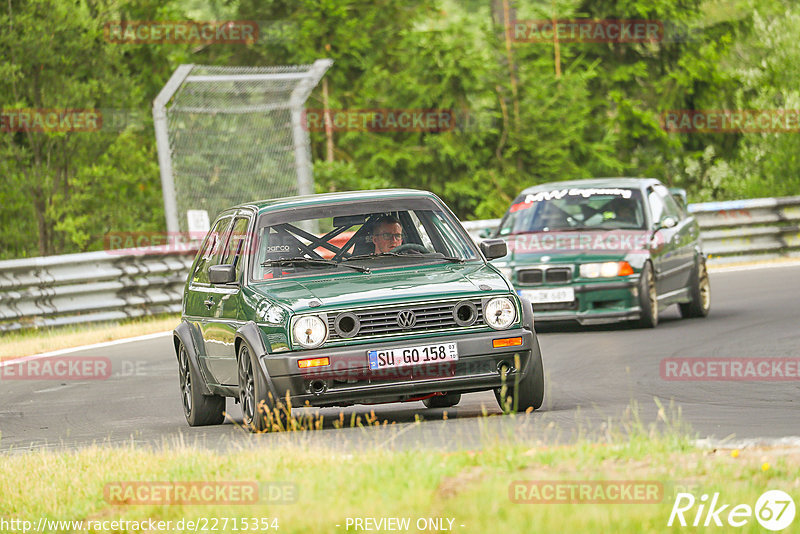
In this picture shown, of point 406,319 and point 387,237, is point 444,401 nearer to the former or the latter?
point 387,237

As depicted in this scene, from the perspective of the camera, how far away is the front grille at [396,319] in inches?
Answer: 364

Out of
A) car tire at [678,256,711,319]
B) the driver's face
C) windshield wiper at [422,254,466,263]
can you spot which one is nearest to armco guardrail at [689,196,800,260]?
car tire at [678,256,711,319]

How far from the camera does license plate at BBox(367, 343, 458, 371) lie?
916 centimetres

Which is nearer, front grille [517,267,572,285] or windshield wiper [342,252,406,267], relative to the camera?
windshield wiper [342,252,406,267]

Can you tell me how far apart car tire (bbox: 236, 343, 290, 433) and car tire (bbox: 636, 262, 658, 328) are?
6.75 meters

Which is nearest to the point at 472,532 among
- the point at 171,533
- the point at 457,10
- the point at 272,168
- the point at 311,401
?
the point at 171,533

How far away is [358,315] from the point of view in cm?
925

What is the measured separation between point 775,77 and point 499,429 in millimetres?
32828

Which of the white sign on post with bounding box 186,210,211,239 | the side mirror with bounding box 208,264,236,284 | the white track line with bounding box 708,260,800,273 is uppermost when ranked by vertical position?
the side mirror with bounding box 208,264,236,284

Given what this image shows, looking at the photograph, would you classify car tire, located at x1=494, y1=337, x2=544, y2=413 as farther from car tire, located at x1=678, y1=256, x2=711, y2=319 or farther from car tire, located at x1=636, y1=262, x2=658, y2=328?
car tire, located at x1=678, y1=256, x2=711, y2=319

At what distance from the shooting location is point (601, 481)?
6367mm

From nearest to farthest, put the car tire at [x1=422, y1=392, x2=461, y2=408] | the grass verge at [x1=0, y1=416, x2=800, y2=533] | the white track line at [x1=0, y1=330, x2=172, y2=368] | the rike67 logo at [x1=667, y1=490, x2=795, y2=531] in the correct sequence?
the rike67 logo at [x1=667, y1=490, x2=795, y2=531] → the grass verge at [x1=0, y1=416, x2=800, y2=533] → the car tire at [x1=422, y1=392, x2=461, y2=408] → the white track line at [x1=0, y1=330, x2=172, y2=368]

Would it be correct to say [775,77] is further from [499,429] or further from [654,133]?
[499,429]

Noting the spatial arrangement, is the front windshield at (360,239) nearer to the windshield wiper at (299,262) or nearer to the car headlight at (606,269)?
the windshield wiper at (299,262)
